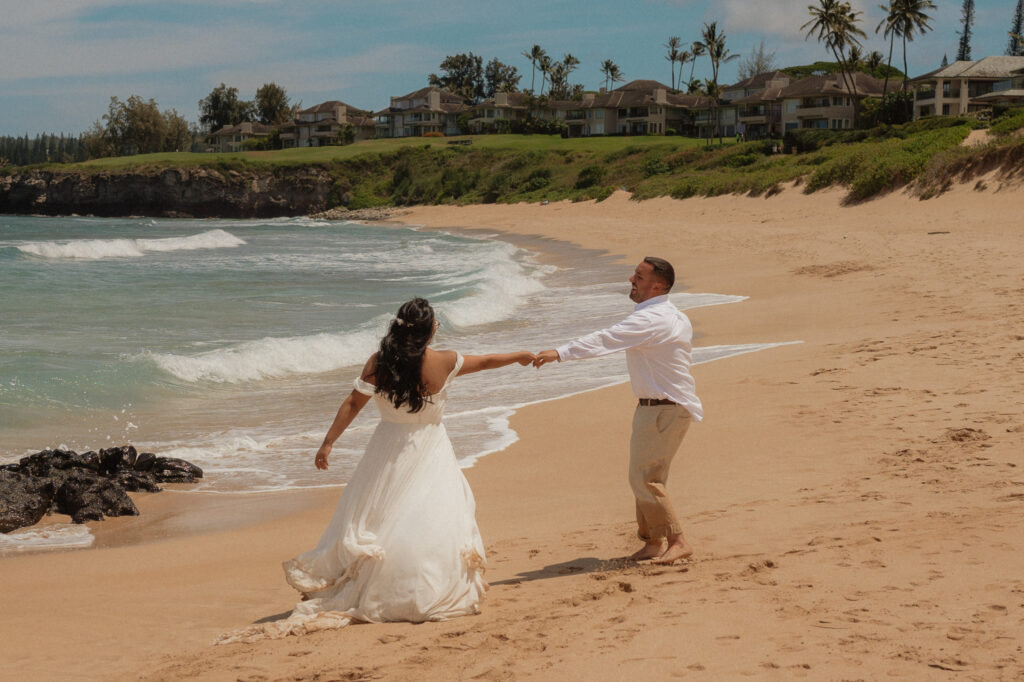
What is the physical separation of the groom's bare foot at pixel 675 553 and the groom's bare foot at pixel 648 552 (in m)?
0.06

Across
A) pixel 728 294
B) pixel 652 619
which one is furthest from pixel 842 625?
pixel 728 294

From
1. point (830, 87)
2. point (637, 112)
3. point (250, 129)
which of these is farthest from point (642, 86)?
point (250, 129)

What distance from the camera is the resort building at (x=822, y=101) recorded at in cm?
8425

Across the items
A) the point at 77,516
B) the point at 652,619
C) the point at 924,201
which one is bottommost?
the point at 77,516

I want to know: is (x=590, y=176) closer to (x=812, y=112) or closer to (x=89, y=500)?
(x=812, y=112)

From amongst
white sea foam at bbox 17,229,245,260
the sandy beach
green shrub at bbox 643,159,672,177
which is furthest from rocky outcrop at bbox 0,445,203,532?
green shrub at bbox 643,159,672,177

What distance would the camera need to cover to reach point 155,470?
8.54m

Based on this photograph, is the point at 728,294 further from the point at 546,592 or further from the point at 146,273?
the point at 146,273

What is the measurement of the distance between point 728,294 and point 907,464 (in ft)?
42.1

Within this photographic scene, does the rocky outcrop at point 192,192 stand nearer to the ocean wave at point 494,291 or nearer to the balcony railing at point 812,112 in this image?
the balcony railing at point 812,112

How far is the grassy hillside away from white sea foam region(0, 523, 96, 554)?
3054cm

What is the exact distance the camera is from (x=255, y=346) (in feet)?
48.6

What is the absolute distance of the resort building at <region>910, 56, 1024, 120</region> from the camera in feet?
240

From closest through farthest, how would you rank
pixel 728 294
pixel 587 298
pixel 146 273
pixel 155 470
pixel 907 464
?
pixel 907 464 < pixel 155 470 < pixel 728 294 < pixel 587 298 < pixel 146 273
